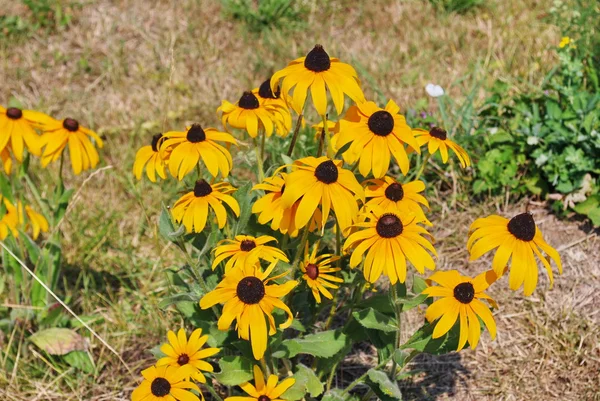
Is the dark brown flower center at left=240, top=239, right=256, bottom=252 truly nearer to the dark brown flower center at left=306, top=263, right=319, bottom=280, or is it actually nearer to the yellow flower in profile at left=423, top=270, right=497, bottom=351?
the dark brown flower center at left=306, top=263, right=319, bottom=280

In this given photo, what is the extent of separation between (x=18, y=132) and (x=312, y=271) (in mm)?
1271

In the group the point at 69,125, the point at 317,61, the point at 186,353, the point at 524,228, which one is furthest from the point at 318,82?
the point at 69,125

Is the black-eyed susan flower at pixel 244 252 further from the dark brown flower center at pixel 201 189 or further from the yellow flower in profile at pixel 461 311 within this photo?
the yellow flower in profile at pixel 461 311

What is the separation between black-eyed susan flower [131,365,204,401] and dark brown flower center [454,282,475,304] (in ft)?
2.36

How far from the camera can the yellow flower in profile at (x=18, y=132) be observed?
8.12 ft

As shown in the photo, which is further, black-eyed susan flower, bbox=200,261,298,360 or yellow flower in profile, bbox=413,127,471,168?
yellow flower in profile, bbox=413,127,471,168

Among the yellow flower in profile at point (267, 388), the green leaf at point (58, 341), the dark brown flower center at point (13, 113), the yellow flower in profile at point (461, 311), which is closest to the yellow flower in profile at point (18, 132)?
the dark brown flower center at point (13, 113)

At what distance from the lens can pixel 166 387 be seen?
1797mm

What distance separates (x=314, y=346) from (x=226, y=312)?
1.62 ft

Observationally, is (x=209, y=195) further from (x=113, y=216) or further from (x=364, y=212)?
(x=113, y=216)

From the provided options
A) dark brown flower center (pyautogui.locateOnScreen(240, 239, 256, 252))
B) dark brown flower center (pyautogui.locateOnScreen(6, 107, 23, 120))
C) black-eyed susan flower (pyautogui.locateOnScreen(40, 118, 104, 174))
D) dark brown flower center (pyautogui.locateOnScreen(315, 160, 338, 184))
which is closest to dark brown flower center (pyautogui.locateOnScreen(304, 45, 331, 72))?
dark brown flower center (pyautogui.locateOnScreen(315, 160, 338, 184))

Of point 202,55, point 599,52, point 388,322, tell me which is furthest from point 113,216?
point 599,52

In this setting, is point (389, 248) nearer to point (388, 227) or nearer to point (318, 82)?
point (388, 227)

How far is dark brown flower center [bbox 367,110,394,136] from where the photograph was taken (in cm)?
184
